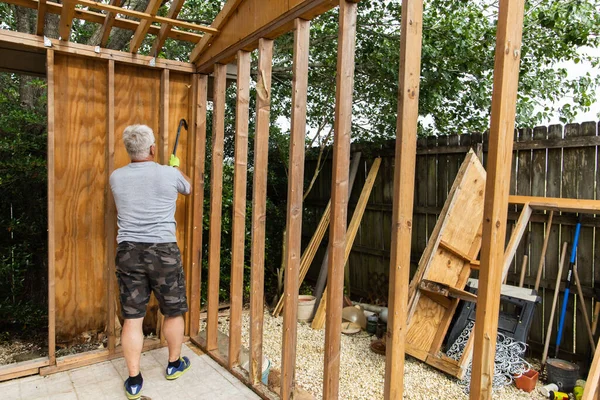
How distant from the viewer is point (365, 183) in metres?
5.00

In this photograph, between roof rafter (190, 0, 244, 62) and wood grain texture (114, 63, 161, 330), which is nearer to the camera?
roof rafter (190, 0, 244, 62)

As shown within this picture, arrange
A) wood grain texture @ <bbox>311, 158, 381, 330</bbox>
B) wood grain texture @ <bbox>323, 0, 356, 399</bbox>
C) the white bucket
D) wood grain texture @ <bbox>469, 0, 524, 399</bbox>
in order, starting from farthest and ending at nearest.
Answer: wood grain texture @ <bbox>311, 158, 381, 330</bbox>
the white bucket
wood grain texture @ <bbox>323, 0, 356, 399</bbox>
wood grain texture @ <bbox>469, 0, 524, 399</bbox>

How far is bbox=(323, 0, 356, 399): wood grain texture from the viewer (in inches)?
78.2

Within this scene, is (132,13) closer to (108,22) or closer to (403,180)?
(108,22)

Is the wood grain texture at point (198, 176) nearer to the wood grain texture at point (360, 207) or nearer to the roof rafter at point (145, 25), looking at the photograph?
the roof rafter at point (145, 25)

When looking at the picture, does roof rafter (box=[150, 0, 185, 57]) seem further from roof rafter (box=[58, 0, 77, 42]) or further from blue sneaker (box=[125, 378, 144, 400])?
blue sneaker (box=[125, 378, 144, 400])

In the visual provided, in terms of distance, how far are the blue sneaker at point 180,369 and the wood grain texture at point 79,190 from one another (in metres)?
0.96

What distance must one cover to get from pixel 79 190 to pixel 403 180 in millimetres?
2553

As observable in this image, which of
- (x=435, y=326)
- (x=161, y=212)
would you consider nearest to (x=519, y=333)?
(x=435, y=326)

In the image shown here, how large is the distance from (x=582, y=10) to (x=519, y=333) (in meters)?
2.72

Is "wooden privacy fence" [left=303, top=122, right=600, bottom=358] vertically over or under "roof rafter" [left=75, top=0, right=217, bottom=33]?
under

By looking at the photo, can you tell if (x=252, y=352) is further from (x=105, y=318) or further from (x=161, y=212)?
(x=105, y=318)

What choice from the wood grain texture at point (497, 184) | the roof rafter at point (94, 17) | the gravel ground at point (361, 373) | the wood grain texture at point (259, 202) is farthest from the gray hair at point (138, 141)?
the gravel ground at point (361, 373)

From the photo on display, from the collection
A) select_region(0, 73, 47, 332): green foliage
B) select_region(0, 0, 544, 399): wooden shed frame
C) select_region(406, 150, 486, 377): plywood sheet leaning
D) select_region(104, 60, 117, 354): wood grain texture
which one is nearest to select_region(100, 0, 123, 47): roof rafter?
select_region(0, 0, 544, 399): wooden shed frame
